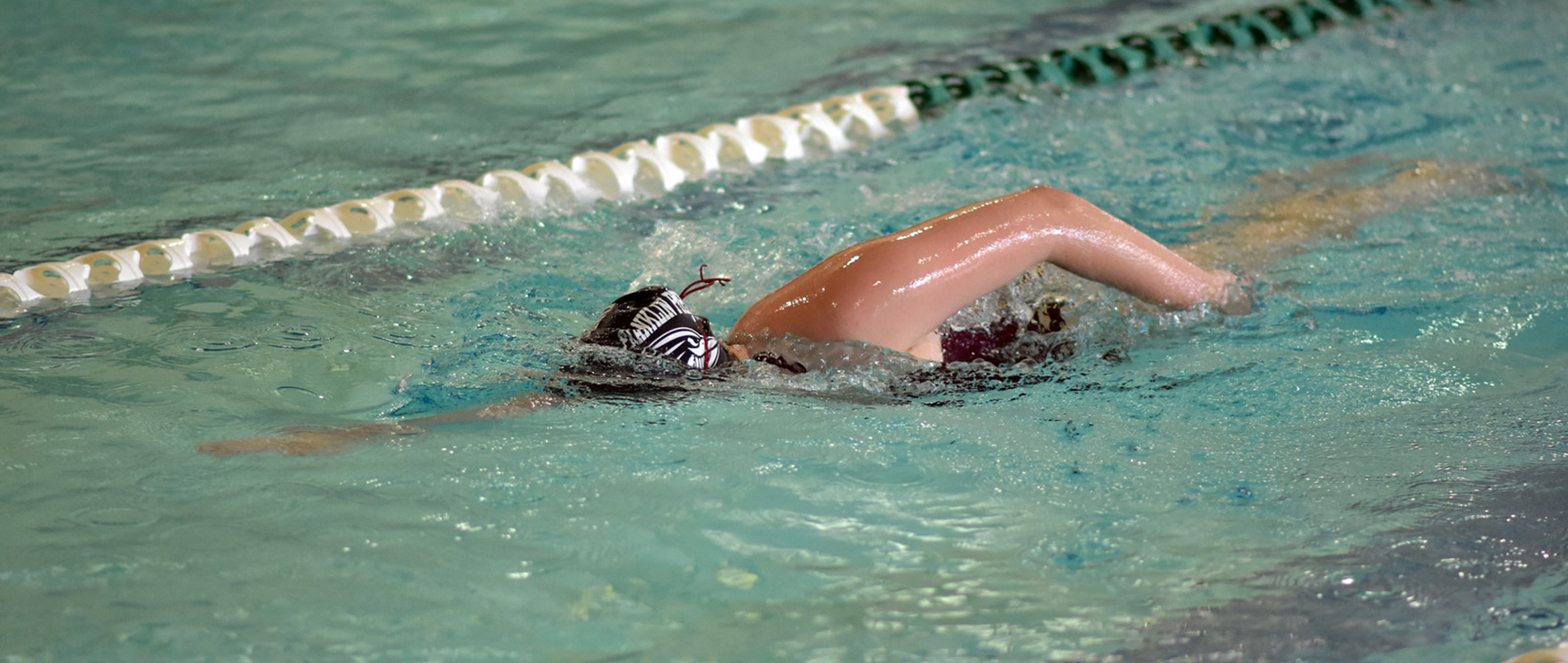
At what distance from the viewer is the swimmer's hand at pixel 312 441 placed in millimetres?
2320

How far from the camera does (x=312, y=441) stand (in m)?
2.36

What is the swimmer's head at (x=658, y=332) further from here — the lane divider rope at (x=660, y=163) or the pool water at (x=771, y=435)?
the lane divider rope at (x=660, y=163)

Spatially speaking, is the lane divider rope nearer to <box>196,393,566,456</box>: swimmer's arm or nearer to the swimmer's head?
<box>196,393,566,456</box>: swimmer's arm

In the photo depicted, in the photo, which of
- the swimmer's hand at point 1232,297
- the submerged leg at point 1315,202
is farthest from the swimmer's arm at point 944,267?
the submerged leg at point 1315,202

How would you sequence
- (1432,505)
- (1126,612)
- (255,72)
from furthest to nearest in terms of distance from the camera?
(255,72) → (1432,505) → (1126,612)

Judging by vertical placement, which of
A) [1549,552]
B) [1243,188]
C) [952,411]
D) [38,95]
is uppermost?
[38,95]

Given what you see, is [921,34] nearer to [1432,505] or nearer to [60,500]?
[1432,505]

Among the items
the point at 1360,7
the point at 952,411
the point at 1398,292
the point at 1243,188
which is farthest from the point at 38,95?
the point at 1360,7

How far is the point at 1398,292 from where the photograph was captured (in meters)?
3.29

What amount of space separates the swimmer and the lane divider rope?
1.46m

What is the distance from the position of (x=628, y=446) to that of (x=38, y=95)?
13.6 ft

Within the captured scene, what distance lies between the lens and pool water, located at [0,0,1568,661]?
1.84 metres

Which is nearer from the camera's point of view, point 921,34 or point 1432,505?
point 1432,505

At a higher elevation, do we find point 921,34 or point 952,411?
point 921,34
